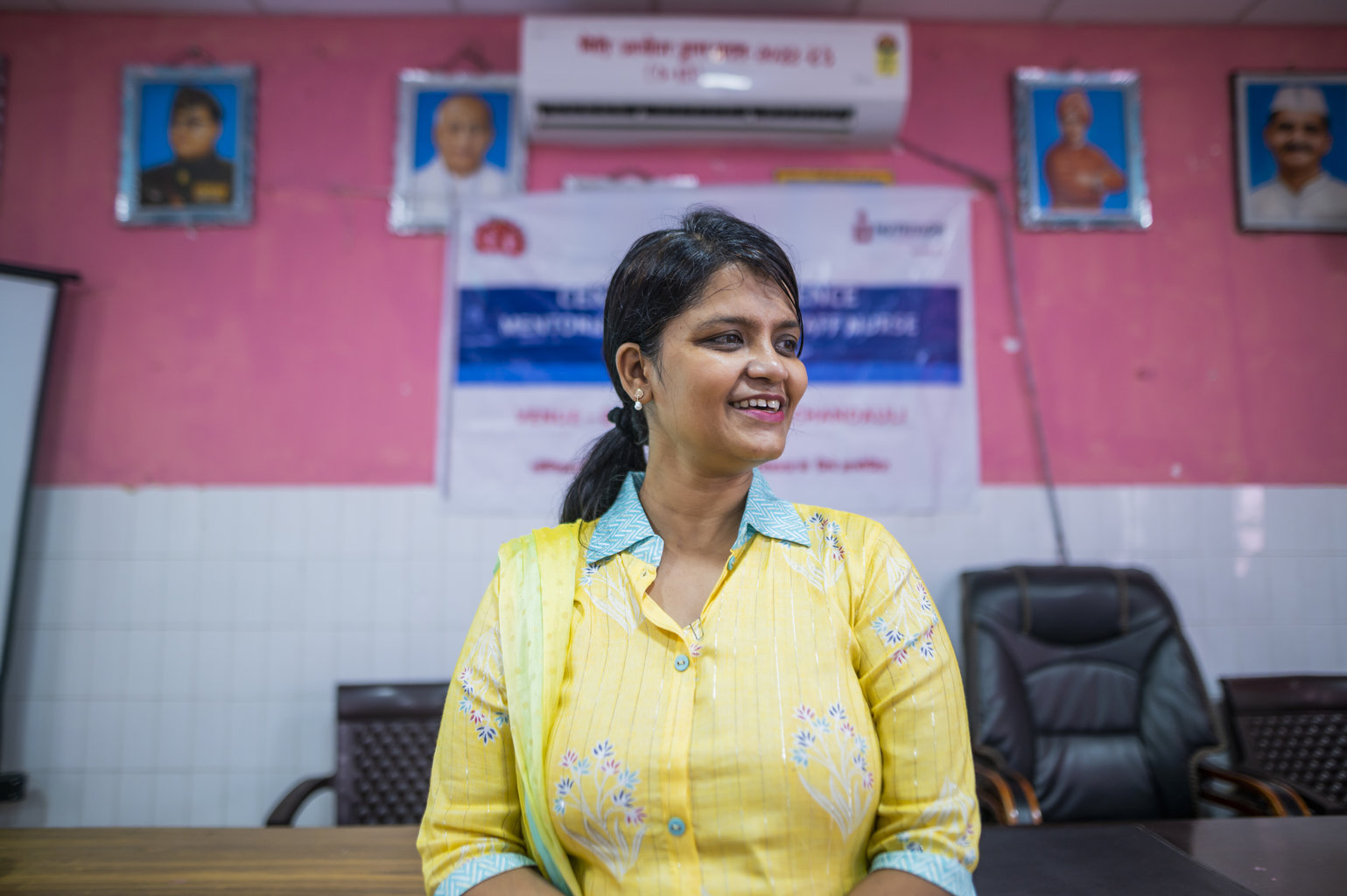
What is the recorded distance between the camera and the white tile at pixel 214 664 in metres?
2.77

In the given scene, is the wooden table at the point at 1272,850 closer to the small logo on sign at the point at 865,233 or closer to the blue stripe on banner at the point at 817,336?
the blue stripe on banner at the point at 817,336

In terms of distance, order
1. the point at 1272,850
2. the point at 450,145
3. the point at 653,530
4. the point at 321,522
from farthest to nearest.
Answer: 1. the point at 450,145
2. the point at 321,522
3. the point at 1272,850
4. the point at 653,530

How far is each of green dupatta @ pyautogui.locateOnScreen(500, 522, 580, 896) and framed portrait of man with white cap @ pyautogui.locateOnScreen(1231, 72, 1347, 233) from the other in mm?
3049

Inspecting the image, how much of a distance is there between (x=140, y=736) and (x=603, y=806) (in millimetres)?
2540

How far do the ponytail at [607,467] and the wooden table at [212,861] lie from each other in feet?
2.05

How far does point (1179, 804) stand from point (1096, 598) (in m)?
0.60

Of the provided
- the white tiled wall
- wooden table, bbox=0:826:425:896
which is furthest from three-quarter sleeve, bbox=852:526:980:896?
the white tiled wall

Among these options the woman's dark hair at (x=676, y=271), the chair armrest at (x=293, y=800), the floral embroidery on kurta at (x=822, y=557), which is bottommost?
the chair armrest at (x=293, y=800)

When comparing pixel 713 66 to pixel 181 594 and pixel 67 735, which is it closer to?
pixel 181 594

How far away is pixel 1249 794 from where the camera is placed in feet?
7.23

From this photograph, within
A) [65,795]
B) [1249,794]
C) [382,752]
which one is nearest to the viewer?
[1249,794]

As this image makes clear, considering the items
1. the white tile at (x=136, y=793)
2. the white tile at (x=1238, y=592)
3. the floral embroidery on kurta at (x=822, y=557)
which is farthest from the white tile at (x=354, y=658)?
the white tile at (x=1238, y=592)

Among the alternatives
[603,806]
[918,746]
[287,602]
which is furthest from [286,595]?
[918,746]

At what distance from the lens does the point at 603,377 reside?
2875 millimetres
